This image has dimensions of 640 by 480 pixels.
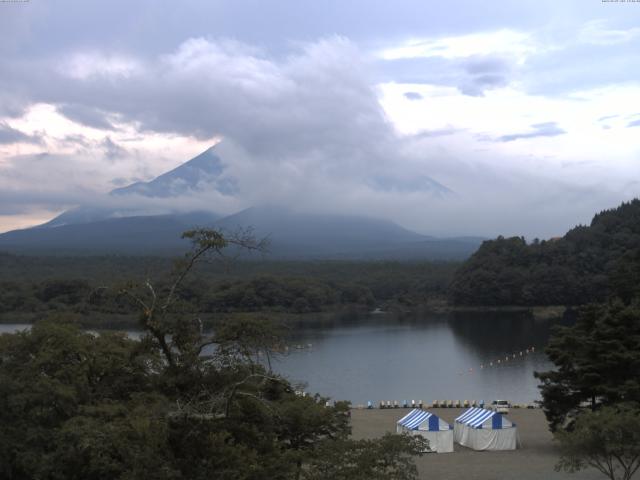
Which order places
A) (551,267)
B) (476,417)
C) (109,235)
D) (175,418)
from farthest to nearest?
(109,235), (551,267), (476,417), (175,418)

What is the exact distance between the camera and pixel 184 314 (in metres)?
7.41

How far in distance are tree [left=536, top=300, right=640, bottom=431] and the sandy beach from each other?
0.67 meters

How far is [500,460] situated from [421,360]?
16879mm

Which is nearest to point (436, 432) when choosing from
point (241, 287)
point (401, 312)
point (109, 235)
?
point (241, 287)

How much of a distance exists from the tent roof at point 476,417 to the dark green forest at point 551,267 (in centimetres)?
3378

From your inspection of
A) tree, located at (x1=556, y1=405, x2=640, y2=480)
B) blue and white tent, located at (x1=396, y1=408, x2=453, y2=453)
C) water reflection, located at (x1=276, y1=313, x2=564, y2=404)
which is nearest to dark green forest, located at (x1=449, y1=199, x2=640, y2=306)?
water reflection, located at (x1=276, y1=313, x2=564, y2=404)

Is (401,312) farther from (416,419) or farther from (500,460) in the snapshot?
(500,460)

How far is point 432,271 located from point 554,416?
2025 inches

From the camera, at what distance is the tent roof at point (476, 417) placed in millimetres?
14906

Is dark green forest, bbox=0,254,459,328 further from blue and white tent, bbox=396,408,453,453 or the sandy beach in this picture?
blue and white tent, bbox=396,408,453,453

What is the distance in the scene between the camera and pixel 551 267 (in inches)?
2082

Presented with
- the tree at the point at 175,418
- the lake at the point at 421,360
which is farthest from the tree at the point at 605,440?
the lake at the point at 421,360

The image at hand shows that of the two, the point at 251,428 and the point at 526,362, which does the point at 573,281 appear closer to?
the point at 526,362

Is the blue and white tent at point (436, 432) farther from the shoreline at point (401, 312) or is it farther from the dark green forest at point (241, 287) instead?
the shoreline at point (401, 312)
